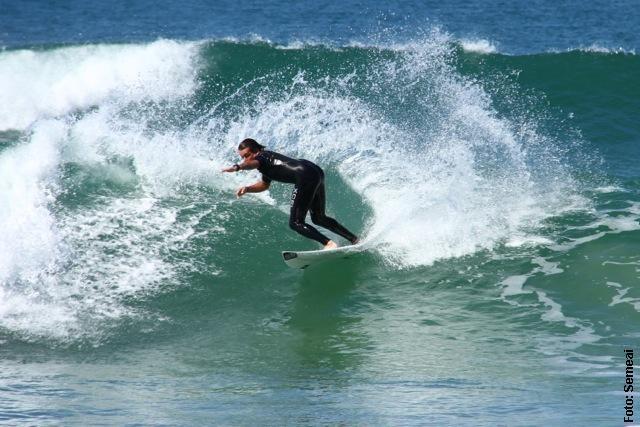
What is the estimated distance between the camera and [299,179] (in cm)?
1088

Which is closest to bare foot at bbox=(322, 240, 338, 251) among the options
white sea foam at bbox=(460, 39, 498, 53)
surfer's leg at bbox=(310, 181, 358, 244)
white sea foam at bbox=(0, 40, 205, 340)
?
surfer's leg at bbox=(310, 181, 358, 244)

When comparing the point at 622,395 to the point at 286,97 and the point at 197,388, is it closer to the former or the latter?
the point at 197,388

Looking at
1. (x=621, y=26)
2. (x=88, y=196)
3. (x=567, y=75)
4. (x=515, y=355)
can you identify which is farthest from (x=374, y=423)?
(x=621, y=26)

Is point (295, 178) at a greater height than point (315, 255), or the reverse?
point (295, 178)

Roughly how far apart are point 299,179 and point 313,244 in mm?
1393

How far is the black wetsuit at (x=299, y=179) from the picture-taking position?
10.8m

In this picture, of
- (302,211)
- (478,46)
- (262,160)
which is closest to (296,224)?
(302,211)

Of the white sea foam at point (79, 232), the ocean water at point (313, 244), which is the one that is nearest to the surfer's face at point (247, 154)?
the ocean water at point (313, 244)

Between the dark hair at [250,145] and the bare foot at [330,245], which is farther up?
the dark hair at [250,145]

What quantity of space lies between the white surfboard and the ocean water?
15cm

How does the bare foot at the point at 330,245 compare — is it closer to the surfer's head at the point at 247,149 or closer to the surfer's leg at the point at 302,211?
the surfer's leg at the point at 302,211

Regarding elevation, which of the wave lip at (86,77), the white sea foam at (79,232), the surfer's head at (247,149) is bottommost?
the white sea foam at (79,232)

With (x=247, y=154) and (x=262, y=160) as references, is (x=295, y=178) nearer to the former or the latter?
(x=262, y=160)

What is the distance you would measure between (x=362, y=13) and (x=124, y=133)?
13.5m
